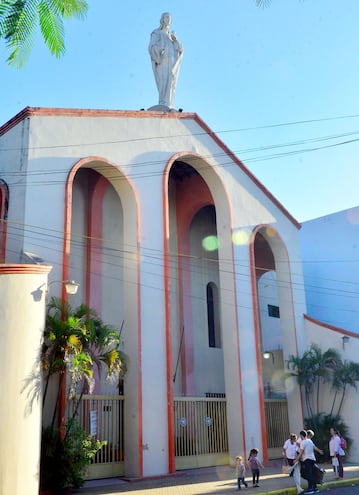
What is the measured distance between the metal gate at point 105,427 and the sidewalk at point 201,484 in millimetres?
403

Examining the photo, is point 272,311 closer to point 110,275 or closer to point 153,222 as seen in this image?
point 110,275

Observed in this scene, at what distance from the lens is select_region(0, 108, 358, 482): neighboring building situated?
46.7ft

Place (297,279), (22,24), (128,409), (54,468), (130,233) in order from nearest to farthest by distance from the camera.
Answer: (22,24) < (54,468) < (128,409) < (130,233) < (297,279)

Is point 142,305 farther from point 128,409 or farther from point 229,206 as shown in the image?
point 229,206

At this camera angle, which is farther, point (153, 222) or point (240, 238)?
point (240, 238)

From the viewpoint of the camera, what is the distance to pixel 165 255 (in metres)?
16.0

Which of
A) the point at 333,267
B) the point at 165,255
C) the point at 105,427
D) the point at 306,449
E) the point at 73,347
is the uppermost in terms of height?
the point at 333,267

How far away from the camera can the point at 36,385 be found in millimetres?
10883

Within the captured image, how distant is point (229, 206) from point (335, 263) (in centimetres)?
1207

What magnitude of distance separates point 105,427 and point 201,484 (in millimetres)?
2901

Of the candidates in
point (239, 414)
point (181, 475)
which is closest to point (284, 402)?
point (239, 414)

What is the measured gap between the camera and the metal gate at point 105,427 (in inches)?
Answer: 554

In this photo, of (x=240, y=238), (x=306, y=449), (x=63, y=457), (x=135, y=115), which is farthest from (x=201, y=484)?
(x=135, y=115)

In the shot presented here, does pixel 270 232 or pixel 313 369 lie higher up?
pixel 270 232
